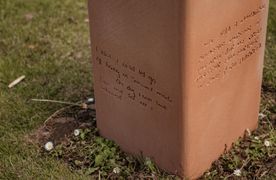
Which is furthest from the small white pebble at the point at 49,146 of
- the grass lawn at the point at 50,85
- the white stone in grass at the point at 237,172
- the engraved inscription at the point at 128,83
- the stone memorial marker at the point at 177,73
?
the white stone in grass at the point at 237,172

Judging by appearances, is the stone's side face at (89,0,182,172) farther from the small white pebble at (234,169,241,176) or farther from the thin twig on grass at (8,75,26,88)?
the thin twig on grass at (8,75,26,88)

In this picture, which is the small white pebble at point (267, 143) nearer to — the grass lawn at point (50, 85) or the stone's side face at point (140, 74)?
the grass lawn at point (50, 85)

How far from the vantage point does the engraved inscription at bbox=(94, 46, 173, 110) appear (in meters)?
2.85

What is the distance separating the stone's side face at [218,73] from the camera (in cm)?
264

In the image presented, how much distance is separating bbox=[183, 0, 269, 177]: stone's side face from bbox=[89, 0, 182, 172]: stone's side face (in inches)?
2.6

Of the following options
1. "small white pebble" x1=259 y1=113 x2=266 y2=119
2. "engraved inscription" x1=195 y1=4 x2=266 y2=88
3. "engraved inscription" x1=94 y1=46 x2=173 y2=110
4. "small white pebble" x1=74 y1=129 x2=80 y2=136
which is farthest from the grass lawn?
"engraved inscription" x1=195 y1=4 x2=266 y2=88

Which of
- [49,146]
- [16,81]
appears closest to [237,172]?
[49,146]

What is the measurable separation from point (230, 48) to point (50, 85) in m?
1.58

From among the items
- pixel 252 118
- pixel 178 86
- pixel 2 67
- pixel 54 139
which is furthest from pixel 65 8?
pixel 178 86

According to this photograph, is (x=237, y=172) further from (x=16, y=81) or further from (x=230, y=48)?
(x=16, y=81)

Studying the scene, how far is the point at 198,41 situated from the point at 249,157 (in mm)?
911

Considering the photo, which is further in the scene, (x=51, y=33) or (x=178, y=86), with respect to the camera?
(x=51, y=33)

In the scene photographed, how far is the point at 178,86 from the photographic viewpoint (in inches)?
106

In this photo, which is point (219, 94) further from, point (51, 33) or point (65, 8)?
point (65, 8)
